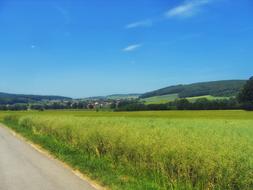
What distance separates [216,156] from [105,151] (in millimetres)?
7828

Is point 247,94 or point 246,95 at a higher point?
point 247,94

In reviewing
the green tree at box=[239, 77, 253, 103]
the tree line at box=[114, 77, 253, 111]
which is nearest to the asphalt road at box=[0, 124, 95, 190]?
the tree line at box=[114, 77, 253, 111]

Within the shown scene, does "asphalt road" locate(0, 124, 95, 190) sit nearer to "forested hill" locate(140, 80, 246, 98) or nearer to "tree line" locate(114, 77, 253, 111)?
→ "tree line" locate(114, 77, 253, 111)

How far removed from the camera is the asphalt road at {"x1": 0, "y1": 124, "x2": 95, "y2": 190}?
10914 millimetres

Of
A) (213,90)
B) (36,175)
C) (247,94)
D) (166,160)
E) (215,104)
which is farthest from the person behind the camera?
(213,90)

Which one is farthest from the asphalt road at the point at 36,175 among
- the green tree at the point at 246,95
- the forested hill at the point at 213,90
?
the forested hill at the point at 213,90

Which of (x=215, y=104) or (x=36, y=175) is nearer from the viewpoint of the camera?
(x=36, y=175)

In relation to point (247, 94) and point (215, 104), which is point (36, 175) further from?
point (247, 94)

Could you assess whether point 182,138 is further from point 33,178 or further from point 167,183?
point 33,178

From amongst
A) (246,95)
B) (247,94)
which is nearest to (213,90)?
(246,95)

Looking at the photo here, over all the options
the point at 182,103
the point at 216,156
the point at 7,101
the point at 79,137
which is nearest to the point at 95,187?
the point at 216,156

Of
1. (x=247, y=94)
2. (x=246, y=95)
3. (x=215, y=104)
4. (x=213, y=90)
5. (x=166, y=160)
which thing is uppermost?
(x=213, y=90)

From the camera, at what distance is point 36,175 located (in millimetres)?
12906

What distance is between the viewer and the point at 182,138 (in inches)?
440
